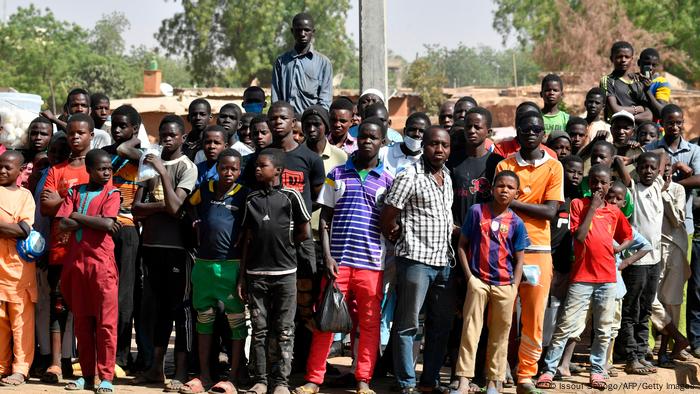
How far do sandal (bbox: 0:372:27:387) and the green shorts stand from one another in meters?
1.41

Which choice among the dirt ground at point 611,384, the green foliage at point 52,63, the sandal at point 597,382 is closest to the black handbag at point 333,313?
the dirt ground at point 611,384

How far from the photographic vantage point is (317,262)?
23.4ft

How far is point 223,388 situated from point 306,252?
43.2 inches

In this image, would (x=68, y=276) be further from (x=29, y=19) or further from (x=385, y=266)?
(x=29, y=19)

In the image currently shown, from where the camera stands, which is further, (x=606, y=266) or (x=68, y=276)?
(x=606, y=266)


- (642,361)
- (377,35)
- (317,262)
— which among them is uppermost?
(377,35)

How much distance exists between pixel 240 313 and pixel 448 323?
1.47 m

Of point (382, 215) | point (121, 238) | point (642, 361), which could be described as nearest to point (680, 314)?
point (642, 361)

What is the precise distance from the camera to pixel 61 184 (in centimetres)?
727

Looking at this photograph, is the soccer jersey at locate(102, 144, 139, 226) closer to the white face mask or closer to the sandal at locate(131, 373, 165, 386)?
the sandal at locate(131, 373, 165, 386)

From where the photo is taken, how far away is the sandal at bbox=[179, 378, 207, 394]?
689cm

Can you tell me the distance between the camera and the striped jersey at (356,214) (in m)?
6.92

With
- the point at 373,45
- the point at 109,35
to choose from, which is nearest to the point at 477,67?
the point at 109,35

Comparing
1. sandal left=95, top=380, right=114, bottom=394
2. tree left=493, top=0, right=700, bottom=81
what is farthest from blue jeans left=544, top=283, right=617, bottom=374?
tree left=493, top=0, right=700, bottom=81
